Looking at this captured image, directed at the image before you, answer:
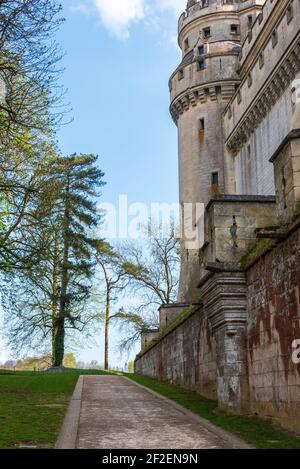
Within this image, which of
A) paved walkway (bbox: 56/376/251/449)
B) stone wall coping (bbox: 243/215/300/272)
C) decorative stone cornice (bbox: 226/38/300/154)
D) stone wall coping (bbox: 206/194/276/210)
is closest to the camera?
paved walkway (bbox: 56/376/251/449)

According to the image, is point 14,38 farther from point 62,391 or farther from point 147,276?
point 147,276

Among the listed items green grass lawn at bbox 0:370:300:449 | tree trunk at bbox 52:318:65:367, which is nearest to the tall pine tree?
tree trunk at bbox 52:318:65:367

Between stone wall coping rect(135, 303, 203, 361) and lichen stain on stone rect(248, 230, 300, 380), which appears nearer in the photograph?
lichen stain on stone rect(248, 230, 300, 380)

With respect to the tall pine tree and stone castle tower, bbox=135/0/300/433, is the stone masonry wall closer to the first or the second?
stone castle tower, bbox=135/0/300/433

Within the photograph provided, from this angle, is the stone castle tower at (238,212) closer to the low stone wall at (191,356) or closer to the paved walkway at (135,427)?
the low stone wall at (191,356)

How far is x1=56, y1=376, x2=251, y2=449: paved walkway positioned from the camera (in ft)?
23.4

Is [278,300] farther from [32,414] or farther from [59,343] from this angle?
[59,343]

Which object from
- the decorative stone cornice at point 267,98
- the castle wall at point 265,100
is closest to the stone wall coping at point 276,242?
the castle wall at point 265,100

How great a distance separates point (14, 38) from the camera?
1273 centimetres

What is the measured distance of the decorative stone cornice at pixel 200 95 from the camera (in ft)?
103

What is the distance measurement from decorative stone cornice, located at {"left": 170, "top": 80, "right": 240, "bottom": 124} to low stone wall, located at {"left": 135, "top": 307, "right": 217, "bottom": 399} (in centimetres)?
1480

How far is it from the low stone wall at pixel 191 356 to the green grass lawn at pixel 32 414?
3.62 m

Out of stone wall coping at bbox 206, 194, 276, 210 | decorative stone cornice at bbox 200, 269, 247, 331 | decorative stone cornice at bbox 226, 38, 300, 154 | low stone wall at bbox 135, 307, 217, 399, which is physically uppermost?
decorative stone cornice at bbox 226, 38, 300, 154
